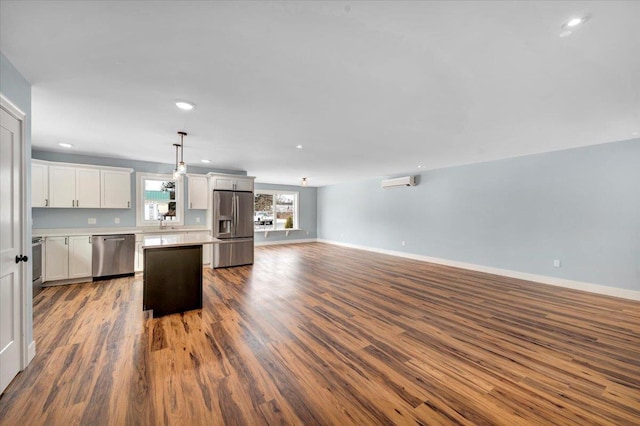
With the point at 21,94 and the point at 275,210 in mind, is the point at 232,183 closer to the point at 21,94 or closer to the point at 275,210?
the point at 275,210

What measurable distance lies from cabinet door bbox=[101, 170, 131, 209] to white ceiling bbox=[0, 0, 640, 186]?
Answer: 132cm

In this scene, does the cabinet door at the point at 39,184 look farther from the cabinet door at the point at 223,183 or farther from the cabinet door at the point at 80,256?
the cabinet door at the point at 223,183

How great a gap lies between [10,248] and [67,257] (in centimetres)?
350

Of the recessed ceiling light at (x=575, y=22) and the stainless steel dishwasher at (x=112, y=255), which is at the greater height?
the recessed ceiling light at (x=575, y=22)

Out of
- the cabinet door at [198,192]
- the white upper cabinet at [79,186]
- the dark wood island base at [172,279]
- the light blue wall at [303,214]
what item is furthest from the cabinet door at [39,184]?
the light blue wall at [303,214]

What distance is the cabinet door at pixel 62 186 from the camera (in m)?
4.70

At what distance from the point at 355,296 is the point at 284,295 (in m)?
1.14

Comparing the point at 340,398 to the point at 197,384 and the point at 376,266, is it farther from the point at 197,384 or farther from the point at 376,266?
the point at 376,266

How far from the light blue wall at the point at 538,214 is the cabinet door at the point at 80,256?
289 inches

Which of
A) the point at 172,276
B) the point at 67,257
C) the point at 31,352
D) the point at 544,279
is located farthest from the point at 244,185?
the point at 544,279

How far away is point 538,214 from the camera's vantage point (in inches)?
193

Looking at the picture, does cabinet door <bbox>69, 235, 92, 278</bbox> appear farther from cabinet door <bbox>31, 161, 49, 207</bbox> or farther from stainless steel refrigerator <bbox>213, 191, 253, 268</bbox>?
stainless steel refrigerator <bbox>213, 191, 253, 268</bbox>

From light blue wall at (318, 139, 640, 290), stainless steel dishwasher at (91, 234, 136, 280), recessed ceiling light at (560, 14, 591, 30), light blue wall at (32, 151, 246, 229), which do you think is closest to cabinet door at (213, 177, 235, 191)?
light blue wall at (32, 151, 246, 229)

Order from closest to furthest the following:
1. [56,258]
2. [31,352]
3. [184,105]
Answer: [31,352]
[184,105]
[56,258]
